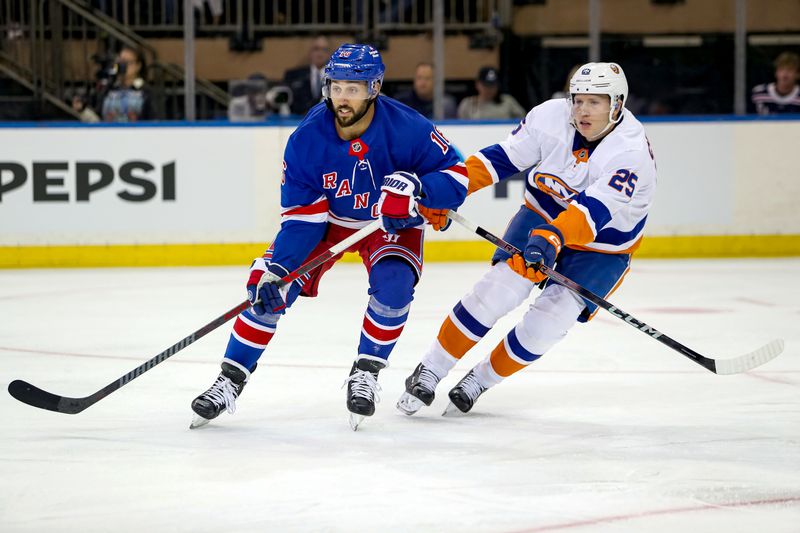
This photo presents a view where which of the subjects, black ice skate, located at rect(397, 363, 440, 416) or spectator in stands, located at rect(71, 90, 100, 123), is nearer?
black ice skate, located at rect(397, 363, 440, 416)

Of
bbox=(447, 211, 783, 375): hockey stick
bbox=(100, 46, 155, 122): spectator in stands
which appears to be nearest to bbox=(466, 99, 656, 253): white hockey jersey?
bbox=(447, 211, 783, 375): hockey stick

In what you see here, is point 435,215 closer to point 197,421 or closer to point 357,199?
point 357,199

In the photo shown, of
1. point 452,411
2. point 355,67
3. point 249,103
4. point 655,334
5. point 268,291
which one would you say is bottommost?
point 452,411

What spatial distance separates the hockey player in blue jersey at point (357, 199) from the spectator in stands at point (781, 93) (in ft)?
15.6

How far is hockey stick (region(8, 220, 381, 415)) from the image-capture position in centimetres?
314

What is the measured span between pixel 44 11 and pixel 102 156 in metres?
1.25

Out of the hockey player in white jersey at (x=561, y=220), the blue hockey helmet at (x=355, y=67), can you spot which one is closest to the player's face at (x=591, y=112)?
the hockey player in white jersey at (x=561, y=220)

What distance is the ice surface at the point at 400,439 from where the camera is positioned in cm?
237

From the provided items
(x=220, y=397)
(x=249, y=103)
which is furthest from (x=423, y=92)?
(x=220, y=397)

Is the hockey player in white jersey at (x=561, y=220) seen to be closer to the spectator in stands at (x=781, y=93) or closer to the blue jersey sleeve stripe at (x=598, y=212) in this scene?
the blue jersey sleeve stripe at (x=598, y=212)

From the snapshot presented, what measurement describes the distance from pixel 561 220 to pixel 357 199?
21.1 inches

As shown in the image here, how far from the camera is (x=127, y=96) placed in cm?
713

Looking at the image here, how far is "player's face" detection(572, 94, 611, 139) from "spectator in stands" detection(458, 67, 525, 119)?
407 centimetres

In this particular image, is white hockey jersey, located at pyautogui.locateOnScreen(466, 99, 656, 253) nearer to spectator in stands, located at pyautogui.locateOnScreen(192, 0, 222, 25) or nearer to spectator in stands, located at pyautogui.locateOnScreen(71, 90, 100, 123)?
spectator in stands, located at pyautogui.locateOnScreen(71, 90, 100, 123)
